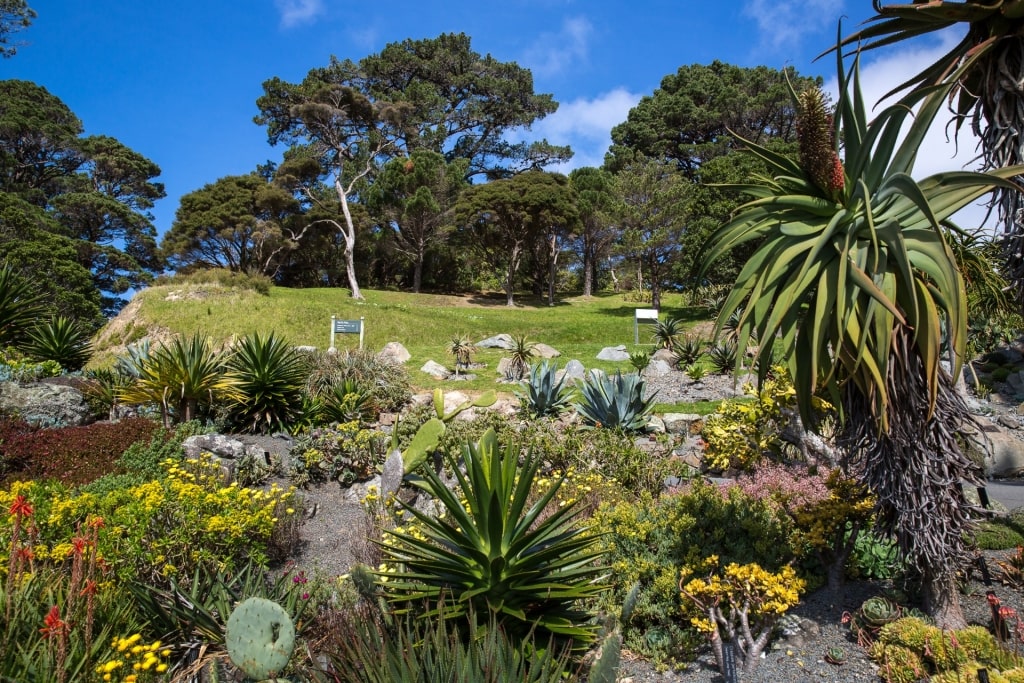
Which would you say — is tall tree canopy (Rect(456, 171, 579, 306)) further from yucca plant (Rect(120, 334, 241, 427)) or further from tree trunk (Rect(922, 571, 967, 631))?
tree trunk (Rect(922, 571, 967, 631))

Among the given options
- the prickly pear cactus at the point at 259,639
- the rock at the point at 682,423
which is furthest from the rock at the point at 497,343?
the prickly pear cactus at the point at 259,639

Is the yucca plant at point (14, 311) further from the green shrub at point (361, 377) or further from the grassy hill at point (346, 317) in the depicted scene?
the green shrub at point (361, 377)

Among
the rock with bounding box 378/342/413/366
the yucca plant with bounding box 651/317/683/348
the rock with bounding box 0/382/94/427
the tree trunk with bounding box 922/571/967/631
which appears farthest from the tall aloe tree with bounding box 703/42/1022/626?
the rock with bounding box 378/342/413/366

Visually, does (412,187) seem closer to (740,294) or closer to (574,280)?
(574,280)

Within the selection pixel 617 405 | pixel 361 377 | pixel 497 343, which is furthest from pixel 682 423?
pixel 497 343

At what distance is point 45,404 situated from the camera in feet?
36.1

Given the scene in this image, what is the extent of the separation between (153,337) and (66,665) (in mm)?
22958

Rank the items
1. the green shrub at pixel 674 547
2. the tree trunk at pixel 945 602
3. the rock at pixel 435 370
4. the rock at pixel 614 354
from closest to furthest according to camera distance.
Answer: the tree trunk at pixel 945 602
the green shrub at pixel 674 547
the rock at pixel 435 370
the rock at pixel 614 354

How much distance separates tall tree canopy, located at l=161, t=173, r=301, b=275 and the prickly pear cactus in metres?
41.0

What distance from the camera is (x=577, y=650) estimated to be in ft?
13.1

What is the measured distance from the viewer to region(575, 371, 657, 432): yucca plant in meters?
10.5

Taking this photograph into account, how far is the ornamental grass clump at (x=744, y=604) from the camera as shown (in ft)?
13.4

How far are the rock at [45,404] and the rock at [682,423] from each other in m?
10.6

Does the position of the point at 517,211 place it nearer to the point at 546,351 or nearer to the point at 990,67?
the point at 546,351
